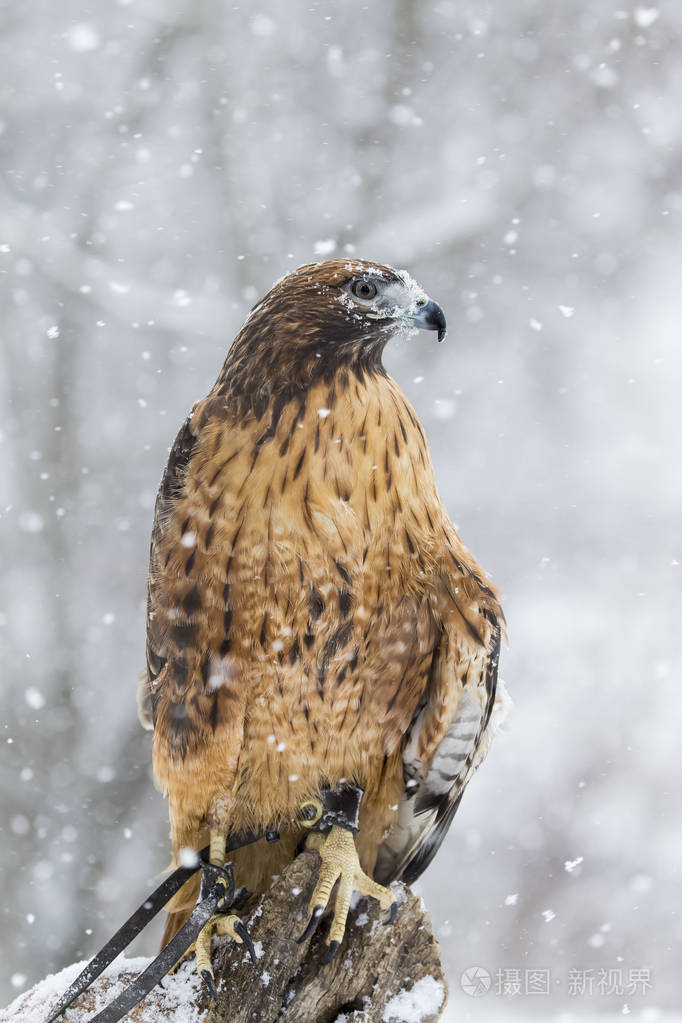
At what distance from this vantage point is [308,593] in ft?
6.59

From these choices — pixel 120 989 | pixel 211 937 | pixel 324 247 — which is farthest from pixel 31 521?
pixel 211 937

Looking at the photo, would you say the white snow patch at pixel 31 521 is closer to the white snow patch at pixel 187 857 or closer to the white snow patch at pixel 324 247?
the white snow patch at pixel 324 247

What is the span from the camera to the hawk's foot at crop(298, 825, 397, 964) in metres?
2.04

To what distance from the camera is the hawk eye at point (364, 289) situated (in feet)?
Result: 6.72

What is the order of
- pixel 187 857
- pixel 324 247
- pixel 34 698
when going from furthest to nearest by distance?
1. pixel 34 698
2. pixel 324 247
3. pixel 187 857

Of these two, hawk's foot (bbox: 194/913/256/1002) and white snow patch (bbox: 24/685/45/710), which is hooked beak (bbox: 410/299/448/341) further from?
white snow patch (bbox: 24/685/45/710)

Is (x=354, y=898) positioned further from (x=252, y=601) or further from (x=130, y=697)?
(x=130, y=697)

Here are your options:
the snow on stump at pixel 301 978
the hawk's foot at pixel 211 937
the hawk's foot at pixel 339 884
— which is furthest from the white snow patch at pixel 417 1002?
the hawk's foot at pixel 211 937

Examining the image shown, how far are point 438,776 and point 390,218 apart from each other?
4.22 metres

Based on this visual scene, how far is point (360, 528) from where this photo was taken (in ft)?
6.67

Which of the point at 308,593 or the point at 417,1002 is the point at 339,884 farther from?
the point at 308,593

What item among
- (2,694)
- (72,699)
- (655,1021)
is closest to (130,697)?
(72,699)

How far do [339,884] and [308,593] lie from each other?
0.71m

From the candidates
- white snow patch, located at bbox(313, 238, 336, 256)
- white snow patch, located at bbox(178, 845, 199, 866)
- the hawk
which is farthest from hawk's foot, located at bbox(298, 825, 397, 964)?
white snow patch, located at bbox(313, 238, 336, 256)
